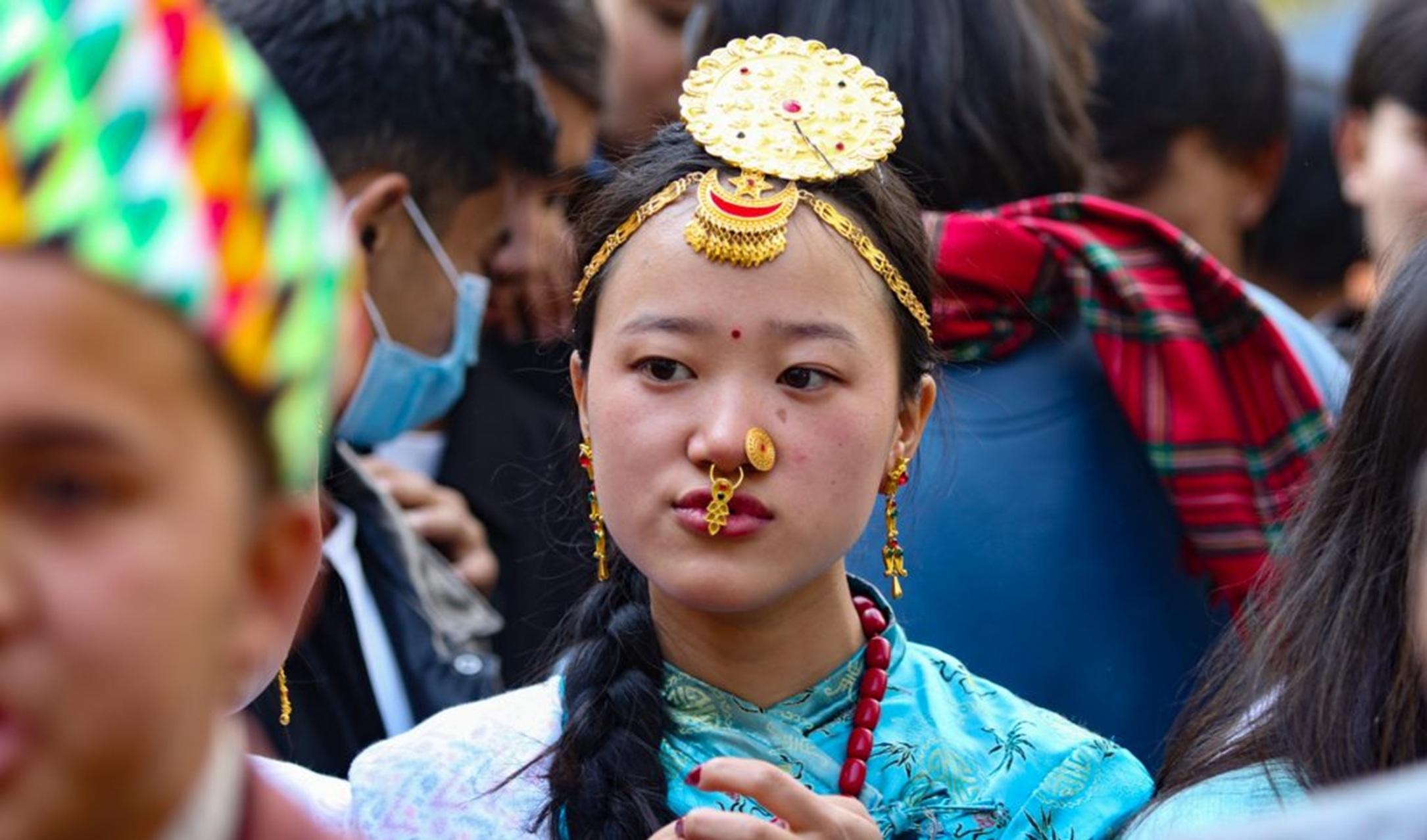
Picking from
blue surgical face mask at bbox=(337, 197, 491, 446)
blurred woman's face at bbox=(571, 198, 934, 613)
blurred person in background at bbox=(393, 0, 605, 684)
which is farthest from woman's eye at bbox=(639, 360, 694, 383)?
blue surgical face mask at bbox=(337, 197, 491, 446)

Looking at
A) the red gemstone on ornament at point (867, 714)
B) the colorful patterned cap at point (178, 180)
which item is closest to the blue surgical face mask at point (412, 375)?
the red gemstone on ornament at point (867, 714)

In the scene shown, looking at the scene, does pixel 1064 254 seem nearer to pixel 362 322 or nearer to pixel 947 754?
pixel 947 754

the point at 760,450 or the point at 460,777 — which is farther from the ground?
the point at 760,450

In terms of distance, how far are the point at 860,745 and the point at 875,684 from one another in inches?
4.0

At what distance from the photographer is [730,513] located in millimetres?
2441

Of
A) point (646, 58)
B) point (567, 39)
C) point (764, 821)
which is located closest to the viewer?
point (764, 821)

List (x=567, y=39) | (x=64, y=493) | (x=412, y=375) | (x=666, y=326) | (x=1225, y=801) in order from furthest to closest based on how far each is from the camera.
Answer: (x=567, y=39) < (x=412, y=375) < (x=666, y=326) < (x=1225, y=801) < (x=64, y=493)

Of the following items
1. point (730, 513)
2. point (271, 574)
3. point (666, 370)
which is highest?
point (271, 574)

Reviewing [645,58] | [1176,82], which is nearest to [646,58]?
[645,58]

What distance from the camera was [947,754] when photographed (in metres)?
2.58

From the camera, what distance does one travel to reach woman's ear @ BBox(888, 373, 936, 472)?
8.82 ft

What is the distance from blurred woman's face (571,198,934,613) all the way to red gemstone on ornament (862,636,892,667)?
15 centimetres

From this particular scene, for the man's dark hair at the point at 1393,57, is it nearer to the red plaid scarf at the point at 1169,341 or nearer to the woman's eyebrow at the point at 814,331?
the red plaid scarf at the point at 1169,341

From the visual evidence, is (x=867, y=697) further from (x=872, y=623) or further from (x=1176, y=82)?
(x=1176, y=82)
